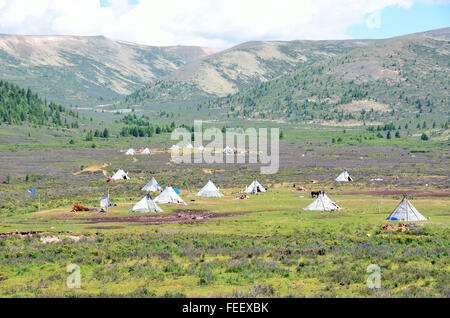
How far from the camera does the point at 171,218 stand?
51.7 m

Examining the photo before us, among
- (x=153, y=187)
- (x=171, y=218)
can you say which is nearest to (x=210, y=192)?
(x=153, y=187)

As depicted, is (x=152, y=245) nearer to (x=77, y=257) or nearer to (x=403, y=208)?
(x=77, y=257)

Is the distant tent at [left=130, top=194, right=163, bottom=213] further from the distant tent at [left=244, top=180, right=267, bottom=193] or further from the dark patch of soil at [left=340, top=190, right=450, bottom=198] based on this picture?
the dark patch of soil at [left=340, top=190, right=450, bottom=198]

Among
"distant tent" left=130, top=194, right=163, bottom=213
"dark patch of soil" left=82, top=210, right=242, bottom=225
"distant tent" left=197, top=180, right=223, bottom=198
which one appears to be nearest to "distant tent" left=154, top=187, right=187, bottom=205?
"distant tent" left=130, top=194, right=163, bottom=213

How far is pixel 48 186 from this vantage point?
81.8m

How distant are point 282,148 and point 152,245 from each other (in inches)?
4929

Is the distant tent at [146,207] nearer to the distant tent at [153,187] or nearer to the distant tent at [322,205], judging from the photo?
the distant tent at [322,205]

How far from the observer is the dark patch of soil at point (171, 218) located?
49344mm

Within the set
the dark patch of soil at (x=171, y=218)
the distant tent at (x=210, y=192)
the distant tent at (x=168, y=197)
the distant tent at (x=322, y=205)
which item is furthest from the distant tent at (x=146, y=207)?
the distant tent at (x=322, y=205)

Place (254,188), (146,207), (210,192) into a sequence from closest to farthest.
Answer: (146,207) → (210,192) → (254,188)

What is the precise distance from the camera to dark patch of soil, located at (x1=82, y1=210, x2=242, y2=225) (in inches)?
1943

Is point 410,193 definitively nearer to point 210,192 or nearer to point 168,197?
point 210,192
